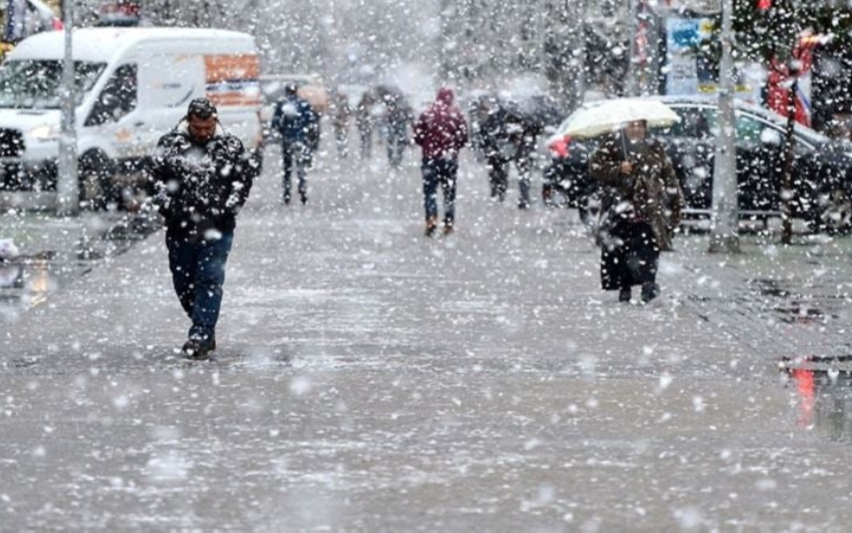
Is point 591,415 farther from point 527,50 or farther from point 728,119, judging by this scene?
point 527,50

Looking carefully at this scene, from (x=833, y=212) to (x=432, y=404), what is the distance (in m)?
15.7

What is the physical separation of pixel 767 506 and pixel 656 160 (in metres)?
9.42

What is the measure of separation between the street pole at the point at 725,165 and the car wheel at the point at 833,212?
304cm

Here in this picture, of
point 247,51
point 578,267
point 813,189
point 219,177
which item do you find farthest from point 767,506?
point 247,51

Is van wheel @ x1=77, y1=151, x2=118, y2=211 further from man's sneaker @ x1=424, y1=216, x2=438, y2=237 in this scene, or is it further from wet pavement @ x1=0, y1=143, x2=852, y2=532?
wet pavement @ x1=0, y1=143, x2=852, y2=532

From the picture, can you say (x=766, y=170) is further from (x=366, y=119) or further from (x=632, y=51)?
(x=366, y=119)

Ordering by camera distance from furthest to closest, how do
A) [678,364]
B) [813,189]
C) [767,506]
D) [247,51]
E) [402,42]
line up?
[402,42] < [247,51] < [813,189] < [678,364] < [767,506]

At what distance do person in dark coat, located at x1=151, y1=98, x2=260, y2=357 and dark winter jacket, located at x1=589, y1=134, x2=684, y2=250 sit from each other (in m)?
4.52

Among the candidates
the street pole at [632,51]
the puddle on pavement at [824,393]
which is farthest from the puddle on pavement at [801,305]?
the street pole at [632,51]

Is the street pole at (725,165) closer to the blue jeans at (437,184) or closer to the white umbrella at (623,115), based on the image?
the blue jeans at (437,184)

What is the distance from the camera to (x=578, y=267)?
2111 centimetres

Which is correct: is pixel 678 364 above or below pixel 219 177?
below

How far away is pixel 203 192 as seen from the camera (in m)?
13.6

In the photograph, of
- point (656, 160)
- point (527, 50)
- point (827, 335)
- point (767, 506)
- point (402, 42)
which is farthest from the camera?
point (402, 42)
